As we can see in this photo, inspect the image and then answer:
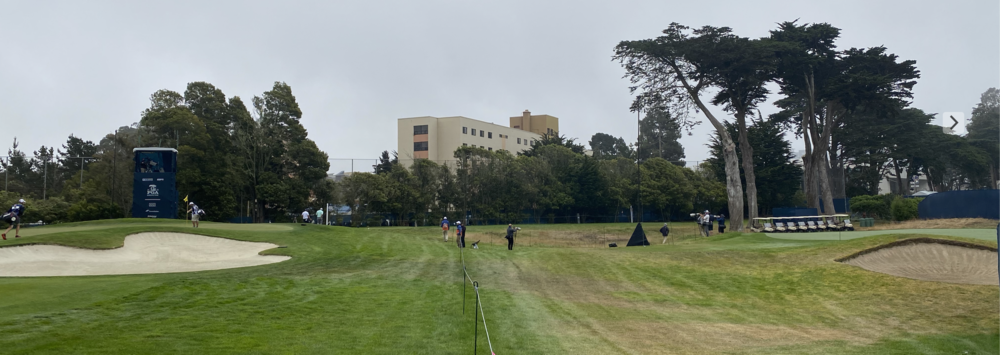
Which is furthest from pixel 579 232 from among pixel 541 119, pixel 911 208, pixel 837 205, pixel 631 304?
pixel 541 119

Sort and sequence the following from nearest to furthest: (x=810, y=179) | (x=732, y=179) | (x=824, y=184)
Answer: (x=732, y=179)
(x=824, y=184)
(x=810, y=179)

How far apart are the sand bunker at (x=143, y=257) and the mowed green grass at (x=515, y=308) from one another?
824mm

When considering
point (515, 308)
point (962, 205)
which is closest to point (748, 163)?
point (962, 205)

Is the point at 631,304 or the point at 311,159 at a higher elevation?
the point at 311,159

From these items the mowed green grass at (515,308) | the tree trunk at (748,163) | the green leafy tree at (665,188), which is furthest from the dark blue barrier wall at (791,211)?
the mowed green grass at (515,308)

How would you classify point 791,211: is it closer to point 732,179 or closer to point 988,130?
point 732,179

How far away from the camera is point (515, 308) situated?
15.0 metres

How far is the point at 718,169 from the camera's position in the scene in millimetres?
70812

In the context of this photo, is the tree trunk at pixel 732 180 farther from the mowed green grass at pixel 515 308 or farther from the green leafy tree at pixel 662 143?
the green leafy tree at pixel 662 143

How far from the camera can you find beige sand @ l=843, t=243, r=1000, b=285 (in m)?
19.3

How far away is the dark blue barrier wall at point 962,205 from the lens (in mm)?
39938

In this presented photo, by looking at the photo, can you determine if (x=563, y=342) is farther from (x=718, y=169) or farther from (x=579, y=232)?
(x=718, y=169)

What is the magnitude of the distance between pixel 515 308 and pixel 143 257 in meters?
16.4

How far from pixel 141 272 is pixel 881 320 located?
71.0ft
